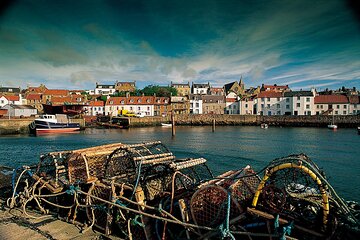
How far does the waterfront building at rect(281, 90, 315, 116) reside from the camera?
5625 cm

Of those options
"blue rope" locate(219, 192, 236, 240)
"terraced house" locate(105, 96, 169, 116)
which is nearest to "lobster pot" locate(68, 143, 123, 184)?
"blue rope" locate(219, 192, 236, 240)

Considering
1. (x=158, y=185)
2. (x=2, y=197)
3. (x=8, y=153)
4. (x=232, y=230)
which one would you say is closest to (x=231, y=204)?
(x=232, y=230)

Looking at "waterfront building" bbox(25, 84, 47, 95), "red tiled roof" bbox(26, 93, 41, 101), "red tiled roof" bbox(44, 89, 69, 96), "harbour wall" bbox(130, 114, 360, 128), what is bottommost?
"harbour wall" bbox(130, 114, 360, 128)

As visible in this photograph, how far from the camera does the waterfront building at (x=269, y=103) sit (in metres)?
59.1

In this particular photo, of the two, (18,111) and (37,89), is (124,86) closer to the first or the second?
(37,89)

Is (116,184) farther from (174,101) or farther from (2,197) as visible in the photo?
(174,101)

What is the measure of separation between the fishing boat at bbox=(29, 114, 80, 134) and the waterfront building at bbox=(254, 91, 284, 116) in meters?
41.4

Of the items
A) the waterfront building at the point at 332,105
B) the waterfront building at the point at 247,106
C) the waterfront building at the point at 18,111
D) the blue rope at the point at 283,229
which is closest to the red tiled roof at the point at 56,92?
the waterfront building at the point at 18,111

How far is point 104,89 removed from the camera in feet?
324

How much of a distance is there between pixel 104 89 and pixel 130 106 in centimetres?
4144

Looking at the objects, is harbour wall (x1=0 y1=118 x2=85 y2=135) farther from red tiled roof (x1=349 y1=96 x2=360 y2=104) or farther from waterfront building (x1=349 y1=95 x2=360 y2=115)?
red tiled roof (x1=349 y1=96 x2=360 y2=104)

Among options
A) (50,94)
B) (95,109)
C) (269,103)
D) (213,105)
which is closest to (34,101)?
(50,94)

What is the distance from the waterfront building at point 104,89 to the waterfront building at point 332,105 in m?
71.5

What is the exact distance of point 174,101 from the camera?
6312cm
